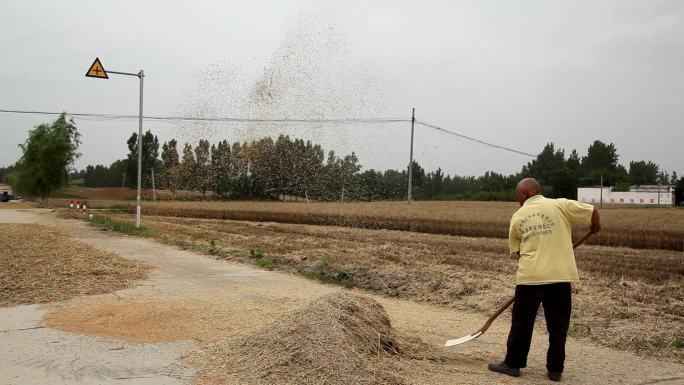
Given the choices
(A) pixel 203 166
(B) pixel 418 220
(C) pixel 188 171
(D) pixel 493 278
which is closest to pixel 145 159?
(C) pixel 188 171

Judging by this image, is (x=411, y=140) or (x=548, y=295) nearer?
(x=548, y=295)

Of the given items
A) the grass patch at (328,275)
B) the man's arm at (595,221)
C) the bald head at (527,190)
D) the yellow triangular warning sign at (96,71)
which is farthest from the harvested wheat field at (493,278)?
the yellow triangular warning sign at (96,71)

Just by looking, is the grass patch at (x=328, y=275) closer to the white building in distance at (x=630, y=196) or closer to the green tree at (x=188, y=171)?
the green tree at (x=188, y=171)

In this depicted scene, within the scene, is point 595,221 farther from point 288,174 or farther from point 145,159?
point 145,159

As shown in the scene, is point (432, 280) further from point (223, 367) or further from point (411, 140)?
point (411, 140)

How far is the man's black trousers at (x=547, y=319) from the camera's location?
17.0ft

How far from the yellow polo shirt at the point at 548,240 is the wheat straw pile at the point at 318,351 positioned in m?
1.51

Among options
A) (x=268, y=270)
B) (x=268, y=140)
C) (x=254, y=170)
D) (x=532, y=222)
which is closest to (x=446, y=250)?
(x=268, y=270)

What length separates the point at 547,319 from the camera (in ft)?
17.4

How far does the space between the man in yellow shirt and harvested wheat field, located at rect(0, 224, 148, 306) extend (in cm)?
634

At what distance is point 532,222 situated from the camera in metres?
5.34

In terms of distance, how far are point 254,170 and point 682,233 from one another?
21.8m

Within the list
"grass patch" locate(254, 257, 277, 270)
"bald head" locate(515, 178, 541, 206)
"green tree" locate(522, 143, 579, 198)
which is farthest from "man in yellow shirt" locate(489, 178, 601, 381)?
"green tree" locate(522, 143, 579, 198)

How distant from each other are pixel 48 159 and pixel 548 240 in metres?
53.3
